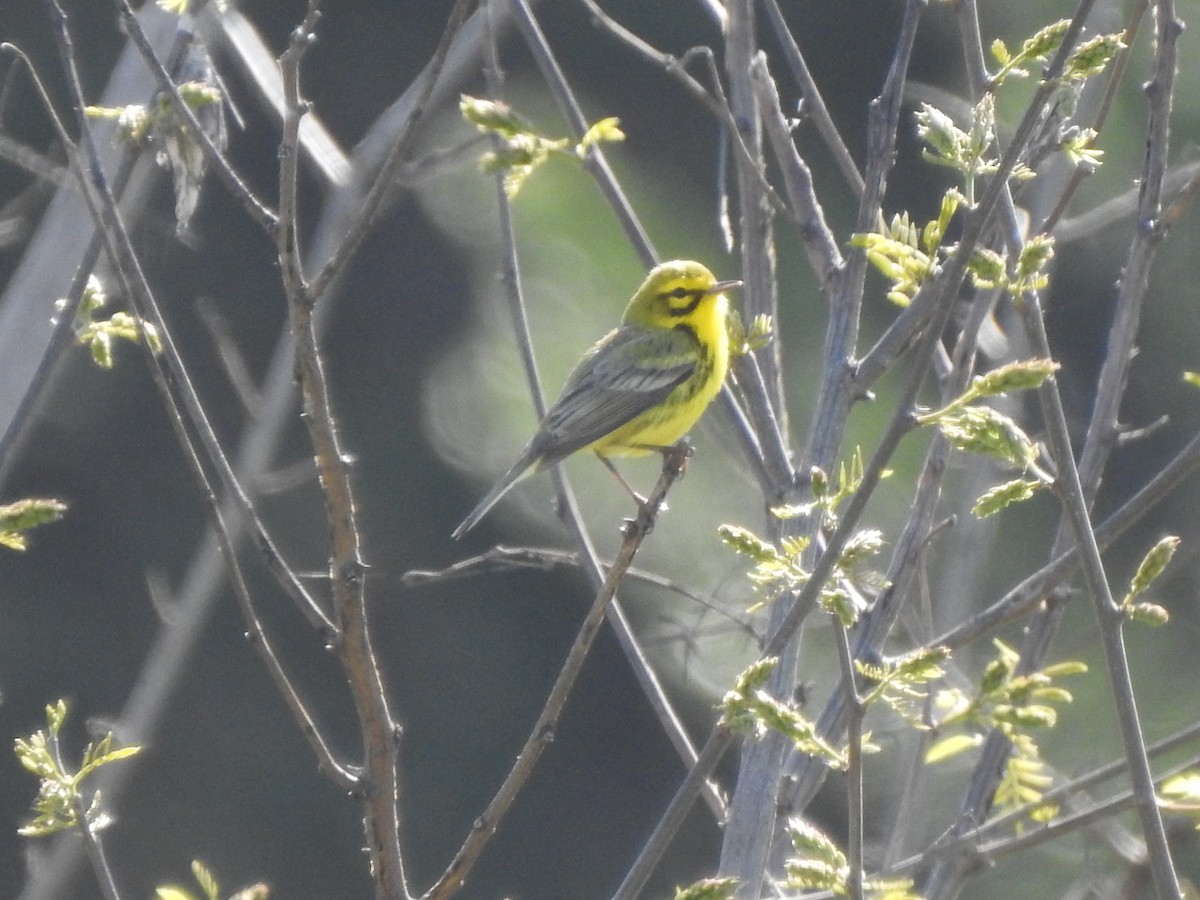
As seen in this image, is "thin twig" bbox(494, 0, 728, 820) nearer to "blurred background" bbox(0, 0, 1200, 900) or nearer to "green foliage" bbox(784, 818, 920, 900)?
"green foliage" bbox(784, 818, 920, 900)

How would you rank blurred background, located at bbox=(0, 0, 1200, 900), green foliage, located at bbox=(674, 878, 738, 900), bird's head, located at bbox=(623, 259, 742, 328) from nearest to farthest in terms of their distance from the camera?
green foliage, located at bbox=(674, 878, 738, 900) → bird's head, located at bbox=(623, 259, 742, 328) → blurred background, located at bbox=(0, 0, 1200, 900)

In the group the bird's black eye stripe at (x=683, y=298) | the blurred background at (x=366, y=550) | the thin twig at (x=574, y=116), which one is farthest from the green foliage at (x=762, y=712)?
the blurred background at (x=366, y=550)

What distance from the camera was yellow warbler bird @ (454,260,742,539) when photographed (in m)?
4.43

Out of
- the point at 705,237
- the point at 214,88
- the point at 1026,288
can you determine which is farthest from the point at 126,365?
the point at 1026,288

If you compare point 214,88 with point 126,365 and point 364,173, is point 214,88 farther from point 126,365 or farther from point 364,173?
point 126,365

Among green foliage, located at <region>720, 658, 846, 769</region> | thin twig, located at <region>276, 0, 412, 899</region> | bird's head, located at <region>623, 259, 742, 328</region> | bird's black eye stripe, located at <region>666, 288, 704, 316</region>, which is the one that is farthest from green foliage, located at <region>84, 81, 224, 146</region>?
bird's black eye stripe, located at <region>666, 288, 704, 316</region>

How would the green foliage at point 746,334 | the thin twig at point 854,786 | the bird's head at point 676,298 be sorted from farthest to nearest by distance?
1. the bird's head at point 676,298
2. the green foliage at point 746,334
3. the thin twig at point 854,786

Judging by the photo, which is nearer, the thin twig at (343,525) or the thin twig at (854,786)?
the thin twig at (854,786)

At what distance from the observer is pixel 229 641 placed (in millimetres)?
11750

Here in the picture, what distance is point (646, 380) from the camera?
4719 millimetres

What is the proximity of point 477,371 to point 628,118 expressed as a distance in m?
3.18

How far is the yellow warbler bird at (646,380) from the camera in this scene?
174 inches

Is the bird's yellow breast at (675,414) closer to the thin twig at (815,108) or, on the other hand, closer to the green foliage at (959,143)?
the thin twig at (815,108)

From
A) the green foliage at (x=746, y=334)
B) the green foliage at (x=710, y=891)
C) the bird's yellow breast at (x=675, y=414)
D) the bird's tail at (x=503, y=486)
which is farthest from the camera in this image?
the bird's yellow breast at (x=675, y=414)
